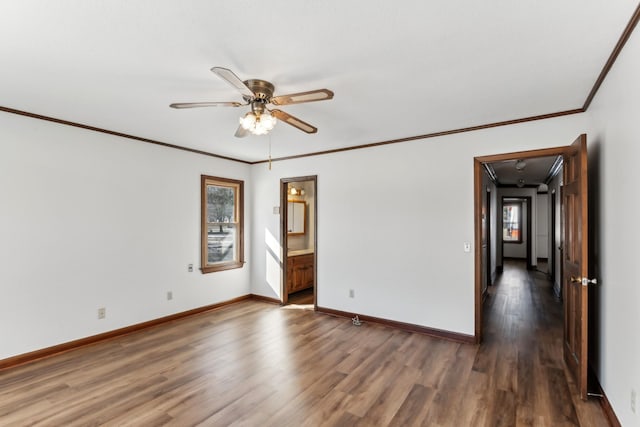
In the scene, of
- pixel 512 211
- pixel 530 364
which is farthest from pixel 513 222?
pixel 530 364

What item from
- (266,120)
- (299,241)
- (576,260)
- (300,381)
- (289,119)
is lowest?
(300,381)

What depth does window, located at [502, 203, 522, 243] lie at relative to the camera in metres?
11.2

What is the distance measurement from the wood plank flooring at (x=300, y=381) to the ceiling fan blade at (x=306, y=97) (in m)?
2.28

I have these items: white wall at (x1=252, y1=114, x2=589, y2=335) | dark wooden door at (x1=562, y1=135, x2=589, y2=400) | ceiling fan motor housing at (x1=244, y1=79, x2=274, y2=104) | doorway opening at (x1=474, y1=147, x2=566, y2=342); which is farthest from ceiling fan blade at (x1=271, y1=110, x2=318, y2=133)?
dark wooden door at (x1=562, y1=135, x2=589, y2=400)

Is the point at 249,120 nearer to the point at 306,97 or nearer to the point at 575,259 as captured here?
the point at 306,97

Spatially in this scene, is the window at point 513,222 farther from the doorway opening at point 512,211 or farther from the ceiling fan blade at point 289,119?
the ceiling fan blade at point 289,119

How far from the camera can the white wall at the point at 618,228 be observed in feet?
5.99

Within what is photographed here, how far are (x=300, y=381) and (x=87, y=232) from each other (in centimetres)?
292

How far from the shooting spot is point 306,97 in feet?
7.30

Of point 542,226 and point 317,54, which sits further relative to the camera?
point 542,226

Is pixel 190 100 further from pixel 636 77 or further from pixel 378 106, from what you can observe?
pixel 636 77

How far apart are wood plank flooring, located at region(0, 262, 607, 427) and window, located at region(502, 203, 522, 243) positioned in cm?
794

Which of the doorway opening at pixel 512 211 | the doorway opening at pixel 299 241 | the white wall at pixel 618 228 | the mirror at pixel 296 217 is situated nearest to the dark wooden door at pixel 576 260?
the white wall at pixel 618 228

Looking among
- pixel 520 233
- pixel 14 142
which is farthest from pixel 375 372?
pixel 520 233
